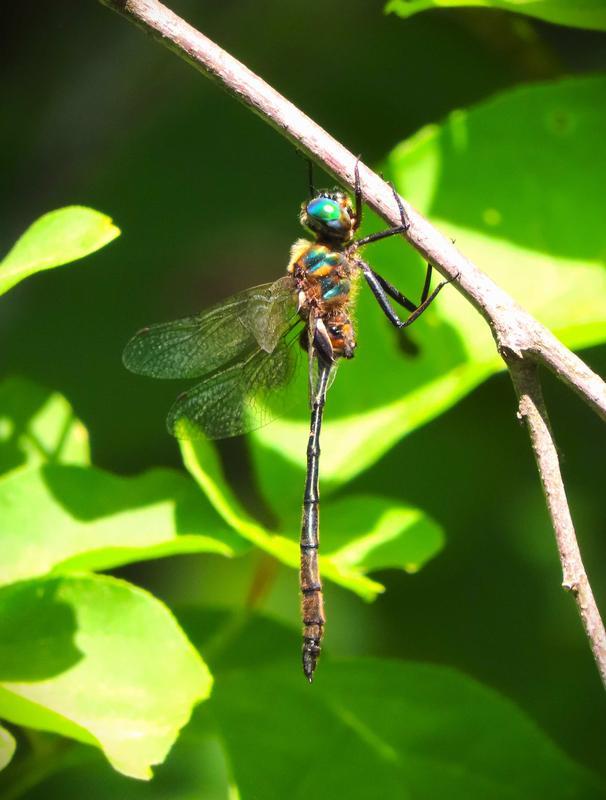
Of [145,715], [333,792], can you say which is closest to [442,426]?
[333,792]

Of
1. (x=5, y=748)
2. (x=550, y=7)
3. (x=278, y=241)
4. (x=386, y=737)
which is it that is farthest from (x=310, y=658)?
(x=278, y=241)

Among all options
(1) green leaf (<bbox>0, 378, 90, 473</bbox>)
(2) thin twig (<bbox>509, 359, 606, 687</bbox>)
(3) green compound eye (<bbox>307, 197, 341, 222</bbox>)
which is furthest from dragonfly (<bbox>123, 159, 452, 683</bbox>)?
(2) thin twig (<bbox>509, 359, 606, 687</bbox>)

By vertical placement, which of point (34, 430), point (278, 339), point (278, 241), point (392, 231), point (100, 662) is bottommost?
point (100, 662)

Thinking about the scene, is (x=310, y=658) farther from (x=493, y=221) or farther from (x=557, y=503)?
(x=493, y=221)

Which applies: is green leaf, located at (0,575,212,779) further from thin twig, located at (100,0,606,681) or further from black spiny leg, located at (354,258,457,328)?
black spiny leg, located at (354,258,457,328)

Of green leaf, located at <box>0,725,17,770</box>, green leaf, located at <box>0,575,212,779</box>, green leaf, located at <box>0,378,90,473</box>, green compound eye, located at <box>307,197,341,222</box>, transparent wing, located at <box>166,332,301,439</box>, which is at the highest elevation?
green compound eye, located at <box>307,197,341,222</box>

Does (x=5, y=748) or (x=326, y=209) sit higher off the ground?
(x=326, y=209)

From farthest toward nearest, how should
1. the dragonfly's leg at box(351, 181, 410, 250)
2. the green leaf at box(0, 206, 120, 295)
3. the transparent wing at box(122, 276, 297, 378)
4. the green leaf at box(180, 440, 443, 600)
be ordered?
1. the transparent wing at box(122, 276, 297, 378)
2. the green leaf at box(180, 440, 443, 600)
3. the dragonfly's leg at box(351, 181, 410, 250)
4. the green leaf at box(0, 206, 120, 295)
